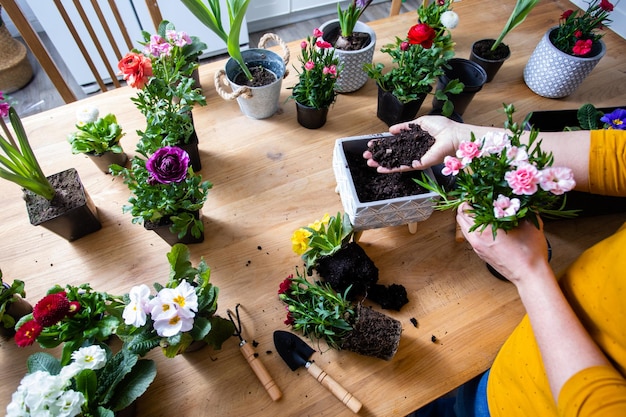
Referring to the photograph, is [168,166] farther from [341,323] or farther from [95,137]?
[341,323]

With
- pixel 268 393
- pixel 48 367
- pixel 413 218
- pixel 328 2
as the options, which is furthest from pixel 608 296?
pixel 328 2

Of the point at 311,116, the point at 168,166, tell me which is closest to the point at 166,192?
the point at 168,166

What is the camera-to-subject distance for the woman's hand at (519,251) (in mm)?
628

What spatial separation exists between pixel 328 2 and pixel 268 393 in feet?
9.01

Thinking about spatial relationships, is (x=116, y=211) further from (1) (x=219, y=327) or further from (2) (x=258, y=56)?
(2) (x=258, y=56)

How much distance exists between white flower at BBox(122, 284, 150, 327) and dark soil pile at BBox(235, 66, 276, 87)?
680 millimetres

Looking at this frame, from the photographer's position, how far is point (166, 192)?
2.52ft

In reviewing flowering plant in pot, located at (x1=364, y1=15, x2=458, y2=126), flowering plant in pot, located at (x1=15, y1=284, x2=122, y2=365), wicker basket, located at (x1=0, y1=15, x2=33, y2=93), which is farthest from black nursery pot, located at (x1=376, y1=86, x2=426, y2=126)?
wicker basket, located at (x1=0, y1=15, x2=33, y2=93)

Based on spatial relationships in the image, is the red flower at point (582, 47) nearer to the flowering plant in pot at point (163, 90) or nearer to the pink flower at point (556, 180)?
the pink flower at point (556, 180)

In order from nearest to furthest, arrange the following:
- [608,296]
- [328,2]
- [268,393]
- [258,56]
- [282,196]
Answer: [608,296], [268,393], [282,196], [258,56], [328,2]

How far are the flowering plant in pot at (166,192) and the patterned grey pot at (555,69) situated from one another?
3.57ft

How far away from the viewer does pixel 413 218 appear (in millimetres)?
861

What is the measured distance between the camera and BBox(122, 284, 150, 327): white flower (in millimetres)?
604

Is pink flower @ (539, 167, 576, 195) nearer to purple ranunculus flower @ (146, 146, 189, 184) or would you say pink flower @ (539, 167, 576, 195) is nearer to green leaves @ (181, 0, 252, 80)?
purple ranunculus flower @ (146, 146, 189, 184)
